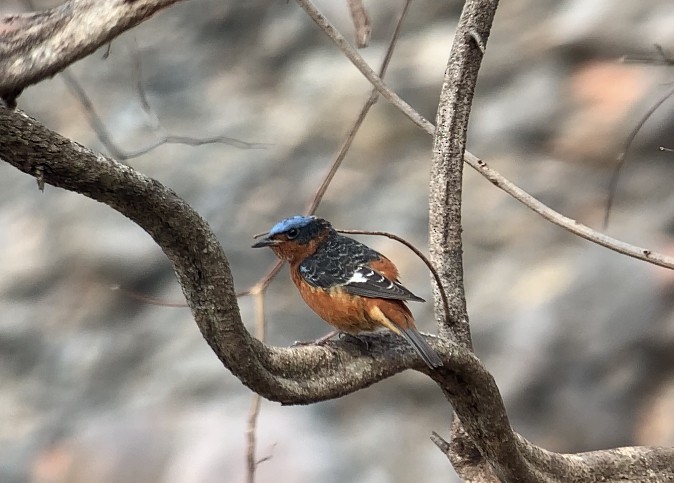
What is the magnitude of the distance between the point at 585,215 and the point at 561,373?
84 centimetres

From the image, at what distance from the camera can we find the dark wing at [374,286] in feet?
5.40

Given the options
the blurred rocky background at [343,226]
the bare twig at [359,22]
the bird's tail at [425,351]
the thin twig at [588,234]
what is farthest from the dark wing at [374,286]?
the blurred rocky background at [343,226]

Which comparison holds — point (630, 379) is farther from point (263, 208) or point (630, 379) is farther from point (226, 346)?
point (226, 346)

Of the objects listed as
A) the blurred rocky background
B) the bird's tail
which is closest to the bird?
the bird's tail

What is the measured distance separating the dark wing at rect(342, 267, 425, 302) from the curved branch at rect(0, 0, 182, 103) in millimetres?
698

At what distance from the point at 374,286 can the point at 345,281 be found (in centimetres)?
8

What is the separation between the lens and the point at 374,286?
5.52ft

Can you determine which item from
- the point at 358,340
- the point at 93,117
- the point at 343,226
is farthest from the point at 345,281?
the point at 343,226

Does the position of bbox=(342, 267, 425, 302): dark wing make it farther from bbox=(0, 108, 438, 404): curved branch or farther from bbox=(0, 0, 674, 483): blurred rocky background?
bbox=(0, 0, 674, 483): blurred rocky background

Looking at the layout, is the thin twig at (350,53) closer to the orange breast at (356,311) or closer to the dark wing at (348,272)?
the dark wing at (348,272)

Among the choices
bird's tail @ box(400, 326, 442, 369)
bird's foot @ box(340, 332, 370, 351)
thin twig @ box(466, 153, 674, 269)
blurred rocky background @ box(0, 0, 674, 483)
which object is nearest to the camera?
bird's tail @ box(400, 326, 442, 369)

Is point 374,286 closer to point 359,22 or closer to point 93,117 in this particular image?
point 359,22

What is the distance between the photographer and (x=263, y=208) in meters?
4.51

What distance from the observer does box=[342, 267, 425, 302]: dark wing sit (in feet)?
5.40
